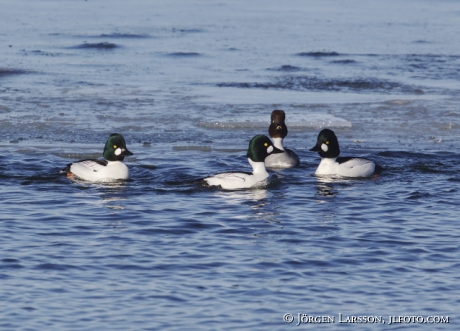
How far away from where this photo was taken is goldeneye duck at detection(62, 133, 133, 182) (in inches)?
462

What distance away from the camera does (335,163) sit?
12297 millimetres

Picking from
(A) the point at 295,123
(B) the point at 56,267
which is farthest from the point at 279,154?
(B) the point at 56,267

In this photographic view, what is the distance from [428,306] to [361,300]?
519 millimetres

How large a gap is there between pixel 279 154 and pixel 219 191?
176 centimetres

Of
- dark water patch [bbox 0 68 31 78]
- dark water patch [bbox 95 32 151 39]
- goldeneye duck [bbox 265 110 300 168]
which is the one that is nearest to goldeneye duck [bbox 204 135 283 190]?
goldeneye duck [bbox 265 110 300 168]

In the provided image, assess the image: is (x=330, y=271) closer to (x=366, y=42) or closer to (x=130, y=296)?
(x=130, y=296)

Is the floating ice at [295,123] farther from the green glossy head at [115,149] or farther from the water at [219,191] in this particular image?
the green glossy head at [115,149]

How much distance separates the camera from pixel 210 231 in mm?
9492

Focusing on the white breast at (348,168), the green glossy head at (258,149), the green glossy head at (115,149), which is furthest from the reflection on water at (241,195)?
the green glossy head at (115,149)

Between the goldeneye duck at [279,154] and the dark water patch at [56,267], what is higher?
the goldeneye duck at [279,154]

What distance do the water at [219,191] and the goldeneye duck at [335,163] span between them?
0.74 feet

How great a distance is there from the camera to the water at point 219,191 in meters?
7.54

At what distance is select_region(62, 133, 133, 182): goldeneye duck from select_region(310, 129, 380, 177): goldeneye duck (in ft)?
8.30

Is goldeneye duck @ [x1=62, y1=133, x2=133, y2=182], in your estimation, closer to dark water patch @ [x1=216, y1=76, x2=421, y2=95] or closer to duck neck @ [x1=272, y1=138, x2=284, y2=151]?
duck neck @ [x1=272, y1=138, x2=284, y2=151]
